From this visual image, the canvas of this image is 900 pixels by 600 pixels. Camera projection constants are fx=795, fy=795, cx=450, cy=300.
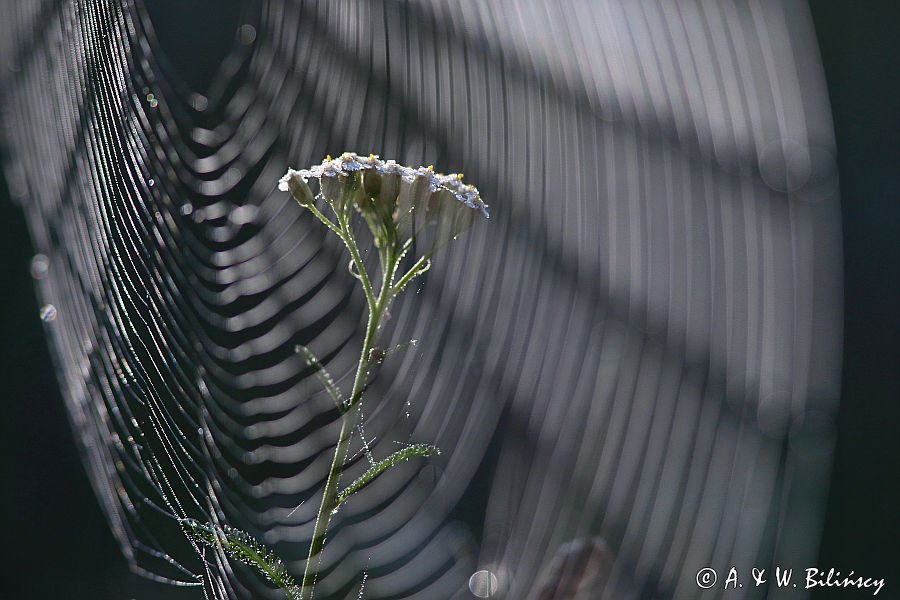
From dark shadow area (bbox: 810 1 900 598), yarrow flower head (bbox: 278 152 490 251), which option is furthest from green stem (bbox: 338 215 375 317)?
dark shadow area (bbox: 810 1 900 598)

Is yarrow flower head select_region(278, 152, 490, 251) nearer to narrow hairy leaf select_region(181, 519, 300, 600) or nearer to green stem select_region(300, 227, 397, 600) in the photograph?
green stem select_region(300, 227, 397, 600)

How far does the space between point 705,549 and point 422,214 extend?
13.4 inches

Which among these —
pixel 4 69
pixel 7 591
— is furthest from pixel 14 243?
pixel 4 69

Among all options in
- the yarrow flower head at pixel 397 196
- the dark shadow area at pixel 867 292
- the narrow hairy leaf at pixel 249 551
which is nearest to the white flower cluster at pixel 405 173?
the yarrow flower head at pixel 397 196

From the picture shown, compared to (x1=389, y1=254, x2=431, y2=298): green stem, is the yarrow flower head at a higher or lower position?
higher

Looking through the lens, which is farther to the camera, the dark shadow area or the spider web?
the dark shadow area

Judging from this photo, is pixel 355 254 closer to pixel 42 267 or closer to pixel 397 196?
pixel 397 196

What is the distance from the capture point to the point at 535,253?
98 centimetres

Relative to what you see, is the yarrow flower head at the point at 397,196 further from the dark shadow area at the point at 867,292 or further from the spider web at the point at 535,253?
the dark shadow area at the point at 867,292

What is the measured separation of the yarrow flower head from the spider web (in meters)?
0.16

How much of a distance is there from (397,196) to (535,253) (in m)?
0.35

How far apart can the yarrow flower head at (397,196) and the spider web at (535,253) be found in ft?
0.52

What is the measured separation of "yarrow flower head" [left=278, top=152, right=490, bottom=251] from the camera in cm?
66

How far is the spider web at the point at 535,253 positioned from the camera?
543mm
